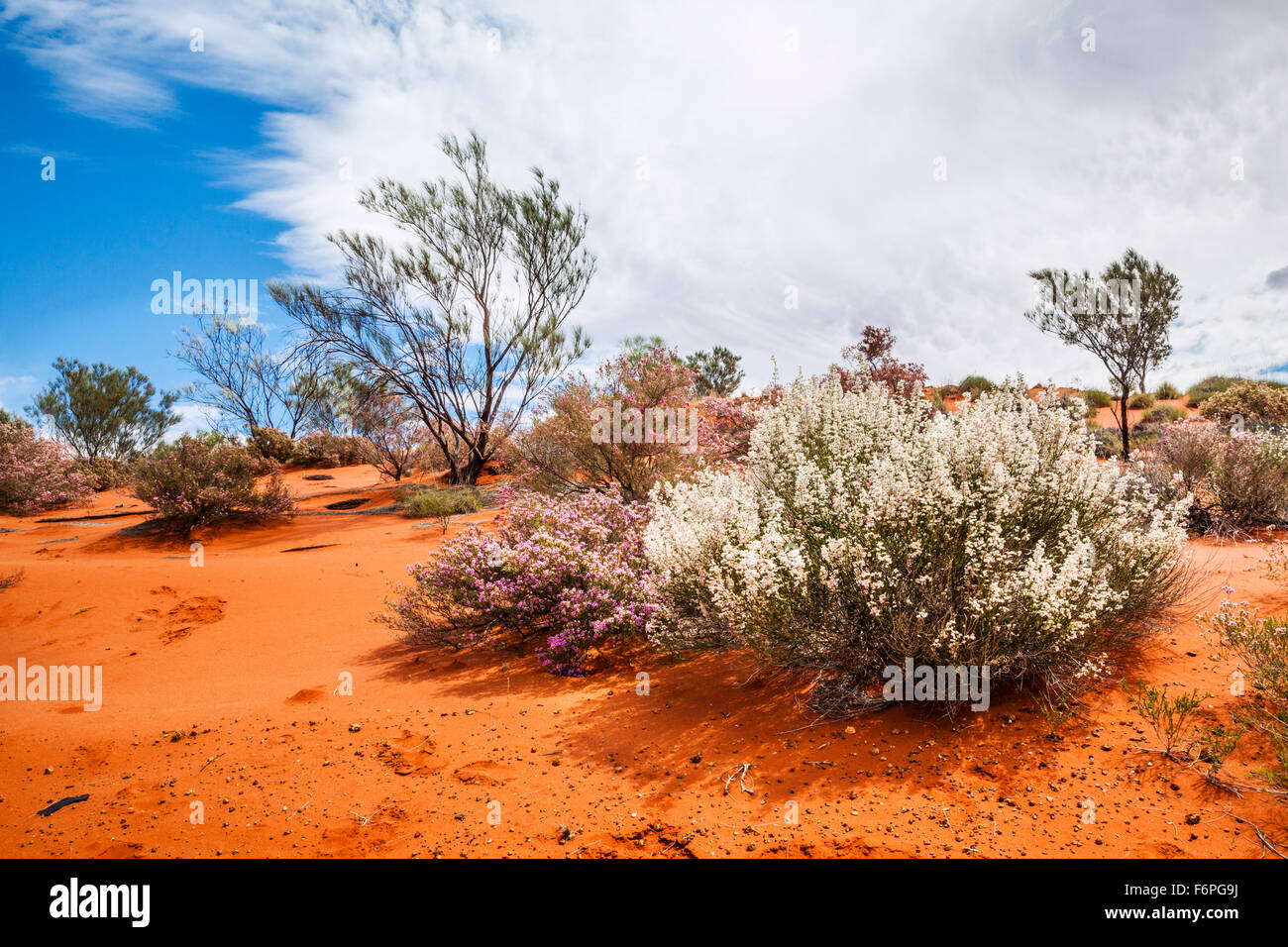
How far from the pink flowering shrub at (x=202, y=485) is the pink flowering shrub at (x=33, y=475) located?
5459mm

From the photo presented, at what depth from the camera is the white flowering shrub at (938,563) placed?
341cm

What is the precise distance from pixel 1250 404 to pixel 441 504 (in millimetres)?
24263

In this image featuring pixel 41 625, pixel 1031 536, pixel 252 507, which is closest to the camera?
pixel 1031 536

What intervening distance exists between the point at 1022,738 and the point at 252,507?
15.2 m

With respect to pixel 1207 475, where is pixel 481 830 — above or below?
below

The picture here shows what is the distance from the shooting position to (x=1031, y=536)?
4066 mm

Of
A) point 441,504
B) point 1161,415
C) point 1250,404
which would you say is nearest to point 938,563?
point 441,504

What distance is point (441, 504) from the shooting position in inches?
570

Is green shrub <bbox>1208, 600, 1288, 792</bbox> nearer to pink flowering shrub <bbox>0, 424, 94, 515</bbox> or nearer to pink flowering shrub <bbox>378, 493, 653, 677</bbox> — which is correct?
pink flowering shrub <bbox>378, 493, 653, 677</bbox>

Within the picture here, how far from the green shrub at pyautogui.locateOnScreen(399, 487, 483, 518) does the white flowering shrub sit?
10837 mm

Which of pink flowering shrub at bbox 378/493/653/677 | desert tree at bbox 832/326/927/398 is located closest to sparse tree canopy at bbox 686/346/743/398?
desert tree at bbox 832/326/927/398

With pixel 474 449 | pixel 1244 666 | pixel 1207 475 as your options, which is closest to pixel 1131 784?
pixel 1244 666

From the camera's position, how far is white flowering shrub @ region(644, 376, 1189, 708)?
3406 mm
